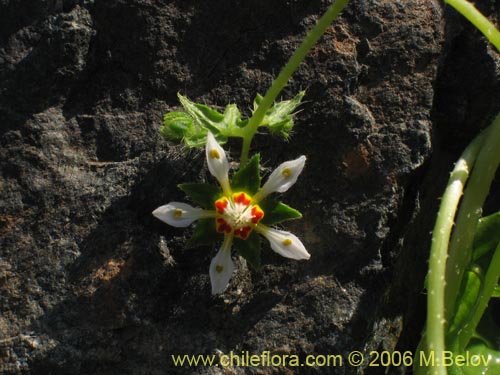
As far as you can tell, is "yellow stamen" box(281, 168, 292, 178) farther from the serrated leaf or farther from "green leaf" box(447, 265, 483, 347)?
"green leaf" box(447, 265, 483, 347)

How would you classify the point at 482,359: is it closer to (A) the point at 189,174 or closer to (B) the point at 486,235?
Result: (B) the point at 486,235

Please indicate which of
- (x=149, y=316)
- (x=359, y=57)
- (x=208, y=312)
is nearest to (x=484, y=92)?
(x=359, y=57)

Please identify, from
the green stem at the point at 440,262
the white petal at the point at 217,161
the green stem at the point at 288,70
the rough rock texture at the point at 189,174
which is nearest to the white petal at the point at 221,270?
the rough rock texture at the point at 189,174

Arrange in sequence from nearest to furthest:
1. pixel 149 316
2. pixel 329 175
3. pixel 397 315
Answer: pixel 149 316, pixel 329 175, pixel 397 315

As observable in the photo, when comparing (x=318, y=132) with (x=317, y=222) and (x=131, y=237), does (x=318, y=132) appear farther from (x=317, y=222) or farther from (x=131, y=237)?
(x=131, y=237)

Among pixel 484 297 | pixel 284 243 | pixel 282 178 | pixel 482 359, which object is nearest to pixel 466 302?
pixel 484 297

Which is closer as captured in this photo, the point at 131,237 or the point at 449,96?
the point at 131,237
